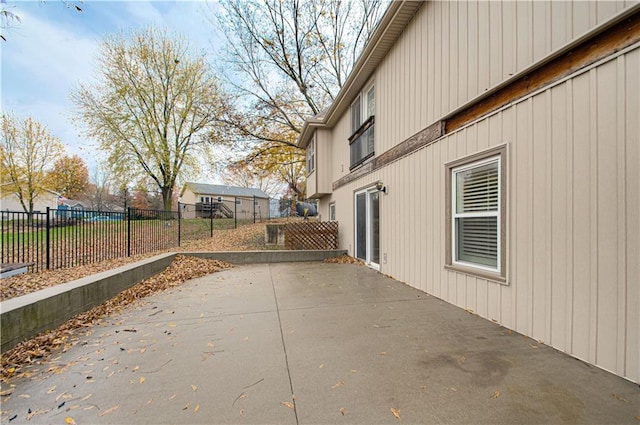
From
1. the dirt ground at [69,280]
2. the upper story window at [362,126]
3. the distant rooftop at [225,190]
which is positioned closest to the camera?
the dirt ground at [69,280]

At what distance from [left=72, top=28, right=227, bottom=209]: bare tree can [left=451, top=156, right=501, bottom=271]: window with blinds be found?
46.3 feet

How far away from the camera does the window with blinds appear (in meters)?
3.45

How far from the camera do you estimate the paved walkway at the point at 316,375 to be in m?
1.80

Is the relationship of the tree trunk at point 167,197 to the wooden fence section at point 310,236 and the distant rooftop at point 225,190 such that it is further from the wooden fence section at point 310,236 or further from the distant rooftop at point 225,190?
the distant rooftop at point 225,190

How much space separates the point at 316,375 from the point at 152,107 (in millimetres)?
19365

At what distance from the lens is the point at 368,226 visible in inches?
289

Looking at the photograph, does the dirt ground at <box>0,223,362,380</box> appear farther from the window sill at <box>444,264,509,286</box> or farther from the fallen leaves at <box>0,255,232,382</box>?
the window sill at <box>444,264,509,286</box>

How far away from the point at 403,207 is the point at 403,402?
401 centimetres

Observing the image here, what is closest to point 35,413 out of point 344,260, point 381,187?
point 381,187

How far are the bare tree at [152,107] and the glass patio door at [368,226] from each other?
10.9 m

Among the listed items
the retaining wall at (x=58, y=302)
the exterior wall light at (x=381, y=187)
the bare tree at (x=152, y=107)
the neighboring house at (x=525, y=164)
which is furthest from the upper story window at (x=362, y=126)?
the bare tree at (x=152, y=107)

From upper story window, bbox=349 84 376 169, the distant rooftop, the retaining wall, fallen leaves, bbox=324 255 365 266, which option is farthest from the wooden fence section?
the distant rooftop

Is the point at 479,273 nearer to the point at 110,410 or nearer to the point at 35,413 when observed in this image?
the point at 110,410

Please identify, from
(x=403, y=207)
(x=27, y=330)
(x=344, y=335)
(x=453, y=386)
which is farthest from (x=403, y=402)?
(x=403, y=207)
